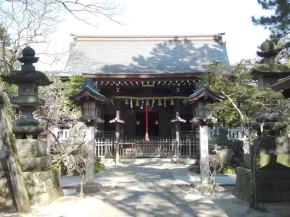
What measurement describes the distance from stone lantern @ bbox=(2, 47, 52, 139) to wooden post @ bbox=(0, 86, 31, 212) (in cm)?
95

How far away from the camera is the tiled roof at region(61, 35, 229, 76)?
2027 cm

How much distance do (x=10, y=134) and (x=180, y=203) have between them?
4.46m

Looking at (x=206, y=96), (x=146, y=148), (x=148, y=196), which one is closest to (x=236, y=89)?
(x=206, y=96)

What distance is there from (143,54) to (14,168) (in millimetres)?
16183

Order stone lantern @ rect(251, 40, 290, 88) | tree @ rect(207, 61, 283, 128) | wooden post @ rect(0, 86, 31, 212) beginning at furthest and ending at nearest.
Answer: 1. tree @ rect(207, 61, 283, 128)
2. stone lantern @ rect(251, 40, 290, 88)
3. wooden post @ rect(0, 86, 31, 212)

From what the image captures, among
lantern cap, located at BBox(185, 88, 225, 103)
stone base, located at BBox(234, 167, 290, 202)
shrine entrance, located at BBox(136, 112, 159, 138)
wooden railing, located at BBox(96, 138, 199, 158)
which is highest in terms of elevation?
lantern cap, located at BBox(185, 88, 225, 103)

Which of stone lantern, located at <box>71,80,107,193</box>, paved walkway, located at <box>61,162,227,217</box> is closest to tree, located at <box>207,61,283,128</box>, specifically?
paved walkway, located at <box>61,162,227,217</box>

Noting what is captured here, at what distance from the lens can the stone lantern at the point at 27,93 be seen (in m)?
8.80

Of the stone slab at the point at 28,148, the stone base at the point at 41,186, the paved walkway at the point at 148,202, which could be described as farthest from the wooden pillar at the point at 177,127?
the stone slab at the point at 28,148

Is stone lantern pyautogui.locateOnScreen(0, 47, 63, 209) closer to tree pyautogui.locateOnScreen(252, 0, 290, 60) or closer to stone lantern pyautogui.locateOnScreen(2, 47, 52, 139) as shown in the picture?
stone lantern pyautogui.locateOnScreen(2, 47, 52, 139)

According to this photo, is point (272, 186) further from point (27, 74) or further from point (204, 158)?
point (27, 74)

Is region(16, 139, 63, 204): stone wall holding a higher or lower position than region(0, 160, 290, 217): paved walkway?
higher

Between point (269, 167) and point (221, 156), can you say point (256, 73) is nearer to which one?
point (269, 167)

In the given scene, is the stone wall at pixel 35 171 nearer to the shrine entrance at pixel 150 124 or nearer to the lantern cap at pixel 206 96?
the lantern cap at pixel 206 96
